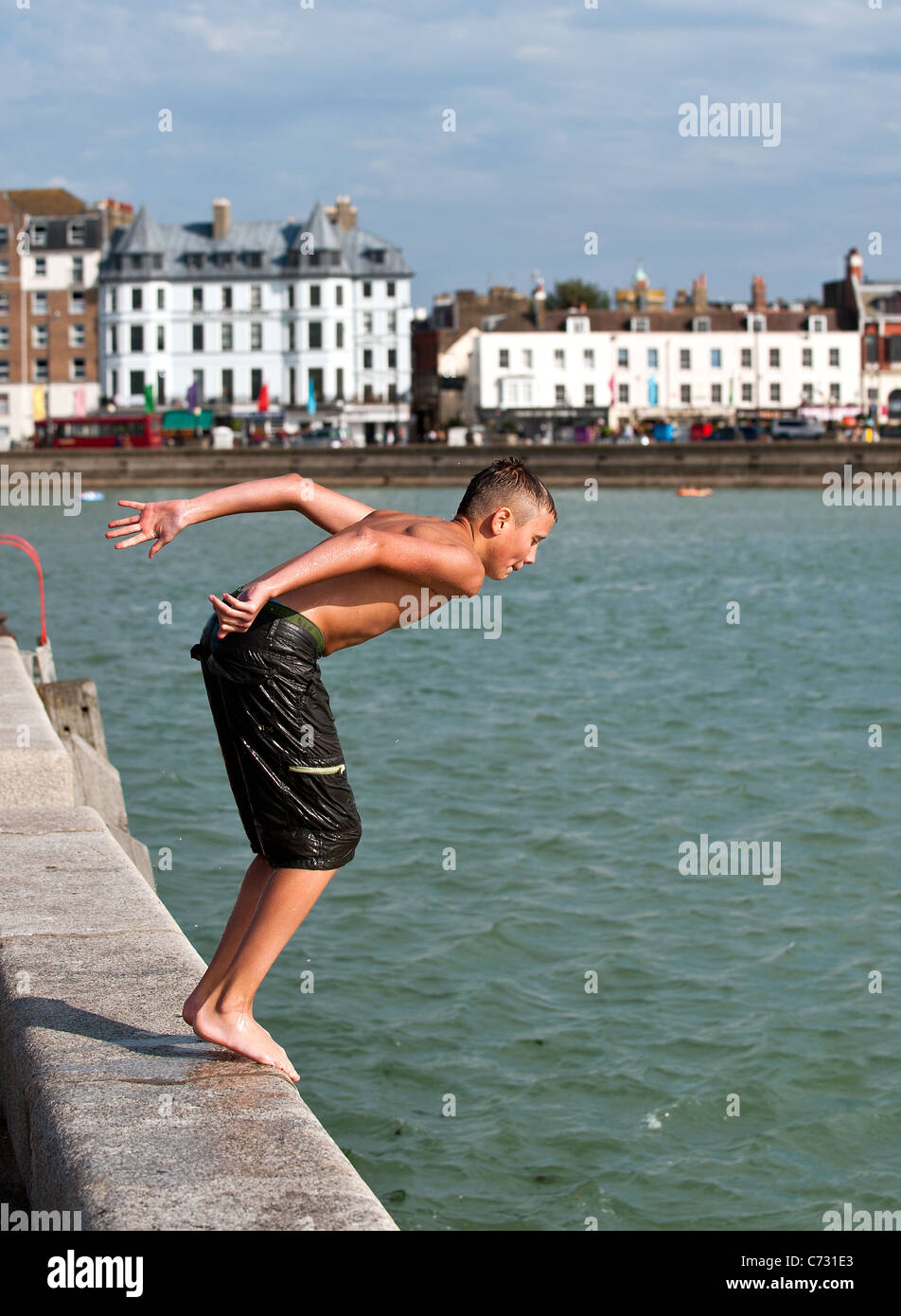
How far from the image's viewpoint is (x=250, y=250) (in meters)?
99.1

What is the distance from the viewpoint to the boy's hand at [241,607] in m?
3.91

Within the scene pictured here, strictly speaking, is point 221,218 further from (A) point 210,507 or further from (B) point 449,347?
(A) point 210,507

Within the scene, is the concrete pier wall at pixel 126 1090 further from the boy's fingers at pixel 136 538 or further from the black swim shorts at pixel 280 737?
the boy's fingers at pixel 136 538

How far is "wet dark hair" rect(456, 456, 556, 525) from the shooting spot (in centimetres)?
423

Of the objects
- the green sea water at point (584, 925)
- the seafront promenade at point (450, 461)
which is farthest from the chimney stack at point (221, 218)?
the green sea water at point (584, 925)

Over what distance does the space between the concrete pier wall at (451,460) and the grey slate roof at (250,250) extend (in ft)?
75.2

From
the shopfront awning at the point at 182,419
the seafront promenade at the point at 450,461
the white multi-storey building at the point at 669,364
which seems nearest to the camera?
the seafront promenade at the point at 450,461

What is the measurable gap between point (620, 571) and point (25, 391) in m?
63.7

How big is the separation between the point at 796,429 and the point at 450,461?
19488mm

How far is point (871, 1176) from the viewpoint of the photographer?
7.02m

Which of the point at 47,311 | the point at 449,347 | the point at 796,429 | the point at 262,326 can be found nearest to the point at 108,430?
the point at 262,326
